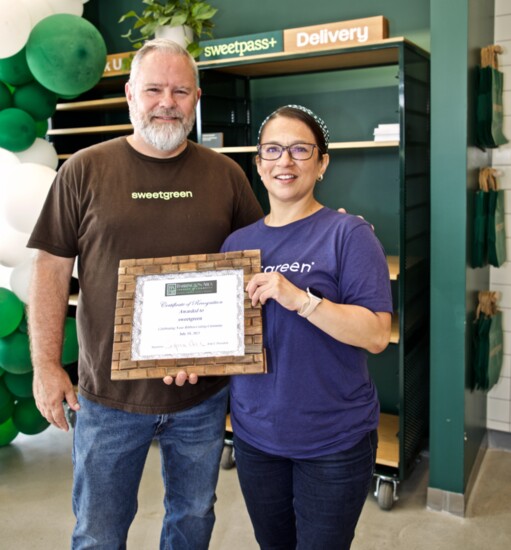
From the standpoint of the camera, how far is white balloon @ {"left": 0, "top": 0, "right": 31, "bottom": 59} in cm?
294

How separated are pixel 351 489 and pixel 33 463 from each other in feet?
8.54

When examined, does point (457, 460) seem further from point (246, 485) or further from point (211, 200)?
point (211, 200)

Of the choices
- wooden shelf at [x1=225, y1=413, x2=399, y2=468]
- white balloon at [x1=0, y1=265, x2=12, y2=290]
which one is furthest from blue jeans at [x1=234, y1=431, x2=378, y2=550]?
white balloon at [x1=0, y1=265, x2=12, y2=290]

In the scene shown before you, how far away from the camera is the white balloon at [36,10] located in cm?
321

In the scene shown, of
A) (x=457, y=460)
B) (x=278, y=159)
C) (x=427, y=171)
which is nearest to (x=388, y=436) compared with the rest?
(x=457, y=460)

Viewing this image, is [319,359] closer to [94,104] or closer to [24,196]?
[24,196]

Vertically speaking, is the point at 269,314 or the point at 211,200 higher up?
the point at 211,200

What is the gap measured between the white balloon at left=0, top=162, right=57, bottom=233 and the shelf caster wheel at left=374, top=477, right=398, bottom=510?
2042mm

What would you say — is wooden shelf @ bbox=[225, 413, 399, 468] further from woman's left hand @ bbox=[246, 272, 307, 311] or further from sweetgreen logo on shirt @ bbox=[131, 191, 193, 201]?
woman's left hand @ bbox=[246, 272, 307, 311]

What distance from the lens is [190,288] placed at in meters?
1.73

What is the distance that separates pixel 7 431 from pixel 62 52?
208 cm

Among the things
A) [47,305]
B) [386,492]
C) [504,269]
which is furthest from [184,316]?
[504,269]

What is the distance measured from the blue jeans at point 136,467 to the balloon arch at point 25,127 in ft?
4.74

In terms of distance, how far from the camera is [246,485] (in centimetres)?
176
